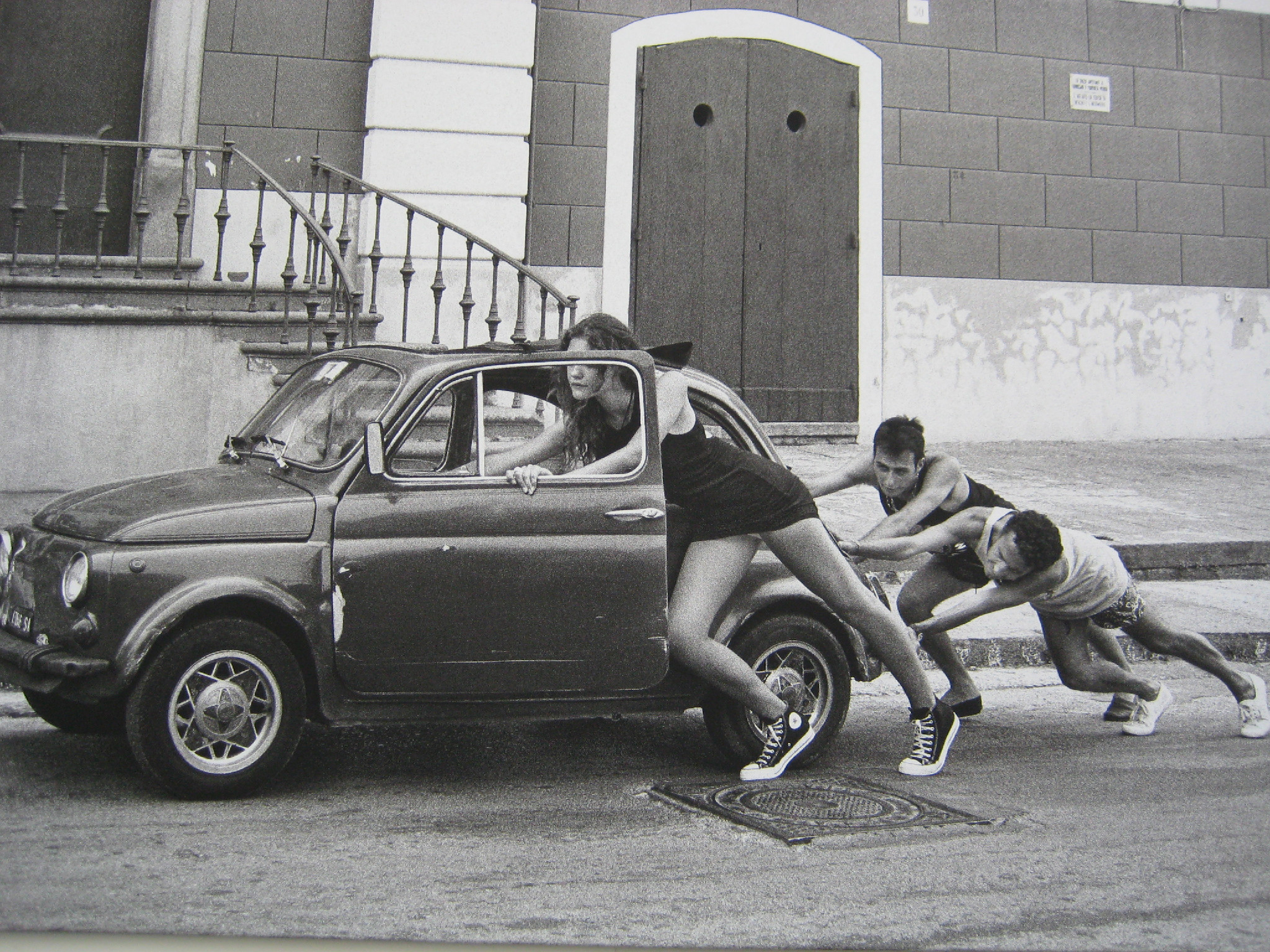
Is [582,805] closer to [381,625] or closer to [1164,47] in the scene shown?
[381,625]

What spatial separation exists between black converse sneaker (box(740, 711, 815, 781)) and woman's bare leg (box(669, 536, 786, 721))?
8cm

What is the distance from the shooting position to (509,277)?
10.8 metres

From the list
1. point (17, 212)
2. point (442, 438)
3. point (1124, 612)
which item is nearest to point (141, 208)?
point (17, 212)

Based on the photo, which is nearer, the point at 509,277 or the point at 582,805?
the point at 582,805

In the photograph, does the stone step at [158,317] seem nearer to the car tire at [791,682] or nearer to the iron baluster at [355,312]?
the iron baluster at [355,312]

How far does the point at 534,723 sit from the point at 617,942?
242 cm

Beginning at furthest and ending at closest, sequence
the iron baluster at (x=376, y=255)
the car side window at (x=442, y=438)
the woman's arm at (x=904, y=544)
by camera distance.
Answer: the iron baluster at (x=376, y=255) → the woman's arm at (x=904, y=544) → the car side window at (x=442, y=438)

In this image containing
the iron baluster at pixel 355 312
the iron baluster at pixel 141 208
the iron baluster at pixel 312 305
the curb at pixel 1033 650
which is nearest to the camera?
the curb at pixel 1033 650

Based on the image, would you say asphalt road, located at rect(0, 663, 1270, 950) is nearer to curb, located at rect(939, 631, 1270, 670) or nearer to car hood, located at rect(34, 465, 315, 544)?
car hood, located at rect(34, 465, 315, 544)

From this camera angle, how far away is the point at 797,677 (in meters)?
5.06

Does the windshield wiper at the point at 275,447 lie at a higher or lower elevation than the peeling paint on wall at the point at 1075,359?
lower

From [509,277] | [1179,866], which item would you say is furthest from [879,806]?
[509,277]

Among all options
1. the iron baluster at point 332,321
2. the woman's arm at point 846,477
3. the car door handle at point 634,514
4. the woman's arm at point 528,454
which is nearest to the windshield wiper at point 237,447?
the woman's arm at point 528,454

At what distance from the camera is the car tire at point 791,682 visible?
4977 mm
